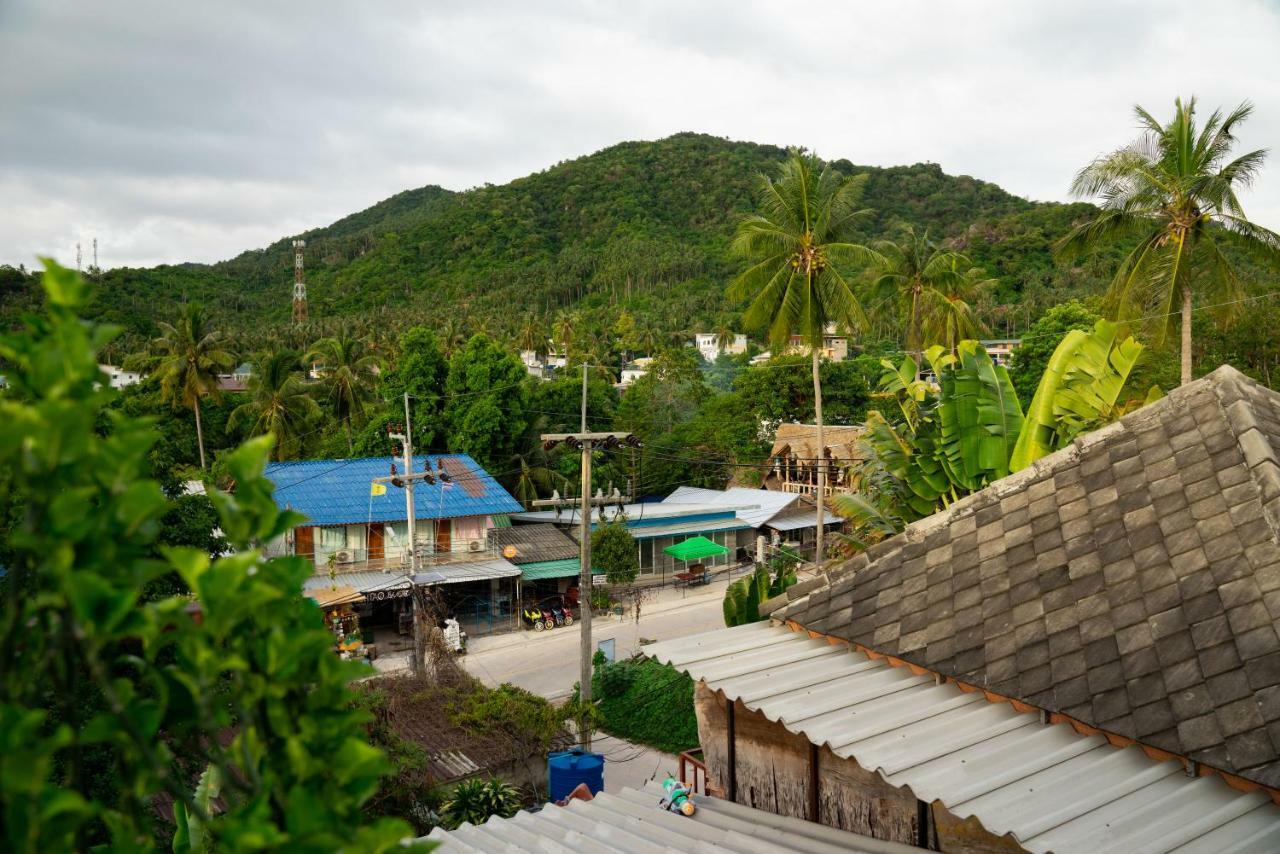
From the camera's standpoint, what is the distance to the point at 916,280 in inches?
1039

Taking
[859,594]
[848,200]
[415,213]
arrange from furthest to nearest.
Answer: [415,213] → [848,200] → [859,594]

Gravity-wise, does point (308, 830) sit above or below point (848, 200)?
below

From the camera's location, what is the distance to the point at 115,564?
60.1 inches

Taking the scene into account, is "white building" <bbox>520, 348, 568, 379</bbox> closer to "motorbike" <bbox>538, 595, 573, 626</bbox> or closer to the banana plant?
"motorbike" <bbox>538, 595, 573, 626</bbox>

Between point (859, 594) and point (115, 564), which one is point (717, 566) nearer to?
point (859, 594)

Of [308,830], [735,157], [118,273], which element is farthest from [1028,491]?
[735,157]

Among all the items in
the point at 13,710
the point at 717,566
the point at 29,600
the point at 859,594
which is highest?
the point at 29,600

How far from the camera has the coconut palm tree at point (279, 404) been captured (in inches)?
1219

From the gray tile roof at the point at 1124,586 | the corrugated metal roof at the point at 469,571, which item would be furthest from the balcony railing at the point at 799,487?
the gray tile roof at the point at 1124,586

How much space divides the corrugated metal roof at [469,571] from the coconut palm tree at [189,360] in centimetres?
1270

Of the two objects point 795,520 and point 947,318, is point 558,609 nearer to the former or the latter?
point 795,520

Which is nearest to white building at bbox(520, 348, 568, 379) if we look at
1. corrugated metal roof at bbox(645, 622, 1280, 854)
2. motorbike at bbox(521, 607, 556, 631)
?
motorbike at bbox(521, 607, 556, 631)

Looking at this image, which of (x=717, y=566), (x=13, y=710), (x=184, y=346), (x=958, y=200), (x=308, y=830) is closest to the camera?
(x=13, y=710)

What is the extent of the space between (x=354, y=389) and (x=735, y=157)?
425 ft
